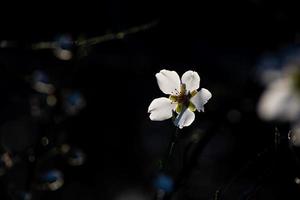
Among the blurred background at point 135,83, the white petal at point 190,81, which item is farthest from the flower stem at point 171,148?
the blurred background at point 135,83

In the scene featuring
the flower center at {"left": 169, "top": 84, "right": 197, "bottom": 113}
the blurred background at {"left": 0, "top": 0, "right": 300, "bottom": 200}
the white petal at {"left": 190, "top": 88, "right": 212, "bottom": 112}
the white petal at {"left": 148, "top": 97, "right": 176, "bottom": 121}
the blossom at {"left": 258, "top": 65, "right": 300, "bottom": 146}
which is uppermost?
the blossom at {"left": 258, "top": 65, "right": 300, "bottom": 146}

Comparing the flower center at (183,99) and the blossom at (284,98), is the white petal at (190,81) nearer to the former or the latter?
the flower center at (183,99)

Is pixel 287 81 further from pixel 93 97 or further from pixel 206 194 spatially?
pixel 93 97

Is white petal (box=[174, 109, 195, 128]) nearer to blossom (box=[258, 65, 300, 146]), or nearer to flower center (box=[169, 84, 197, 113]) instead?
flower center (box=[169, 84, 197, 113])

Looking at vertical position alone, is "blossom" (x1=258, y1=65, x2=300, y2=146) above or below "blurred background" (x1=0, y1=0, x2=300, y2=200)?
above

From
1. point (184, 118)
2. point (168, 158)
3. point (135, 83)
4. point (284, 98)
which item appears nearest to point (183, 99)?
point (184, 118)

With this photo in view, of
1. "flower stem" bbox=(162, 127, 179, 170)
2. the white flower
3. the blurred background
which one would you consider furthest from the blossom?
the blurred background

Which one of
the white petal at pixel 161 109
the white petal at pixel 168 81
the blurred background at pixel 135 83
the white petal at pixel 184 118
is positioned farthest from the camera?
the blurred background at pixel 135 83

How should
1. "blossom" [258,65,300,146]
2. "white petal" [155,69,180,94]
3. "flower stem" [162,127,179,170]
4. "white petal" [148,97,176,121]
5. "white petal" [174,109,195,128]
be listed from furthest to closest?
1. "white petal" [155,69,180,94]
2. "white petal" [148,97,176,121]
3. "white petal" [174,109,195,128]
4. "flower stem" [162,127,179,170]
5. "blossom" [258,65,300,146]
